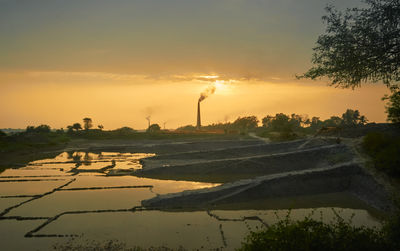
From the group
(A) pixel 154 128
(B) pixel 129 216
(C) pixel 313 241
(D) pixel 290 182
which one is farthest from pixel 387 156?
(A) pixel 154 128

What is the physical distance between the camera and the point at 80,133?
73.1 meters

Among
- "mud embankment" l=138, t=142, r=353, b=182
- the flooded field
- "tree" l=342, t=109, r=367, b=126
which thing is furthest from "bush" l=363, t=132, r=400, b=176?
"tree" l=342, t=109, r=367, b=126

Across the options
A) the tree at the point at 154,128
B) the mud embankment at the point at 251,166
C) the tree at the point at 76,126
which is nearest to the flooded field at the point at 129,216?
the mud embankment at the point at 251,166

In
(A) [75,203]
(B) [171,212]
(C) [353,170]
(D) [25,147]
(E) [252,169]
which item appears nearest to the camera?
(B) [171,212]

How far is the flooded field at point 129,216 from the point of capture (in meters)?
8.98

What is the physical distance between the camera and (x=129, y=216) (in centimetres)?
1134

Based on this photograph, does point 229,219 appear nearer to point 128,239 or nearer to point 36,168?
point 128,239

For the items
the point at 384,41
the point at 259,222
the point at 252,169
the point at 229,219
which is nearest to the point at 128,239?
the point at 229,219

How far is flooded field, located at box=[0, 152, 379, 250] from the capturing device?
898 centimetres

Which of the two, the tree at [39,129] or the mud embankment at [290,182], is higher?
the tree at [39,129]

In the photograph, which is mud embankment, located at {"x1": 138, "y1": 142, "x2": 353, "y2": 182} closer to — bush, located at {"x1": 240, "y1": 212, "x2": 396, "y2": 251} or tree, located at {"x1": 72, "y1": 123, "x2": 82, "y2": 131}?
bush, located at {"x1": 240, "y1": 212, "x2": 396, "y2": 251}

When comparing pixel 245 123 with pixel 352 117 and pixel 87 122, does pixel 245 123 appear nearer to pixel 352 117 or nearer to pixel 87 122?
pixel 352 117

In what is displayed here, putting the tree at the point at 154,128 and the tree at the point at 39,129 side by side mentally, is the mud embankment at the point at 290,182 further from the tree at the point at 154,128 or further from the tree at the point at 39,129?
the tree at the point at 154,128

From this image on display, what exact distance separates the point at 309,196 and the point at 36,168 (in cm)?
2476
